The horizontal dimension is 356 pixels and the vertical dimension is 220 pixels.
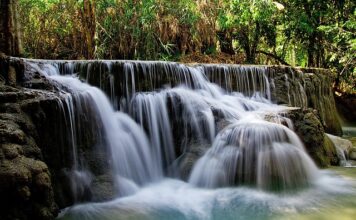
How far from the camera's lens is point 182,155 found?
6.75 meters

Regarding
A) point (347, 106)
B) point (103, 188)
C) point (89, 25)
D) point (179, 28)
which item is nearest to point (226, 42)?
point (179, 28)

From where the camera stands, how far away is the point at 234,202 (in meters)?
5.36

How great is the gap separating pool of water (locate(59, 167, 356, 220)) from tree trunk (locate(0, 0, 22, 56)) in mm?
3223

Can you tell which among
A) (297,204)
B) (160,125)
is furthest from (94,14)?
(297,204)

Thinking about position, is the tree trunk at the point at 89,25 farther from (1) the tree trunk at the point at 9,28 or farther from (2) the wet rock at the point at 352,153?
Result: (2) the wet rock at the point at 352,153

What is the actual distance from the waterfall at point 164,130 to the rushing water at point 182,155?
17 millimetres

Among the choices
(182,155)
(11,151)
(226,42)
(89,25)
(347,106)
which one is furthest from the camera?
(347,106)

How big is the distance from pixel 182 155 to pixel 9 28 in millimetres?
3671

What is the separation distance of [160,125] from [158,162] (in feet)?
2.33

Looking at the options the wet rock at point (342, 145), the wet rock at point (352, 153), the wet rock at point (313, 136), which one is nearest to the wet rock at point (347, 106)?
the wet rock at point (342, 145)

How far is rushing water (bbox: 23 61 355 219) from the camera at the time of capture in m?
5.21

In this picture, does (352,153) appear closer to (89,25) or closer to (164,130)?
(164,130)

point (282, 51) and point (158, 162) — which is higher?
point (282, 51)

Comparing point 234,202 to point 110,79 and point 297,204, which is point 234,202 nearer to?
point 297,204
